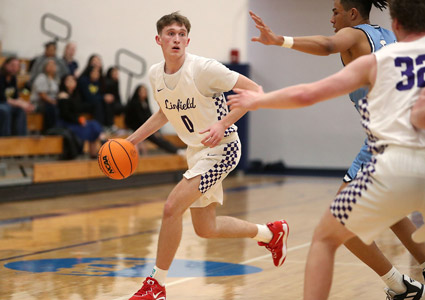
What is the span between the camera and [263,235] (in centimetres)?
605

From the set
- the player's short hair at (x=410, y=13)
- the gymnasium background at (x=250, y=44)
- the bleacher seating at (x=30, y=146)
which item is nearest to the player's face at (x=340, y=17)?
the player's short hair at (x=410, y=13)

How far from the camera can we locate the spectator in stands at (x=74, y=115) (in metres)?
12.8

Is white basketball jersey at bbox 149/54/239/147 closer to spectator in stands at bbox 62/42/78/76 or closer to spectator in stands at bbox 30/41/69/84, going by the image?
spectator in stands at bbox 30/41/69/84

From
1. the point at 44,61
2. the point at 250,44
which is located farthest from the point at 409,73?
the point at 250,44

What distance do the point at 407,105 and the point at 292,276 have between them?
290cm

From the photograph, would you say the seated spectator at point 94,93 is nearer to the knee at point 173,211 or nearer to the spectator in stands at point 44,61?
the spectator in stands at point 44,61

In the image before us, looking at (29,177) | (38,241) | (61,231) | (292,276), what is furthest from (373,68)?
(29,177)

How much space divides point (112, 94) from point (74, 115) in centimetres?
186

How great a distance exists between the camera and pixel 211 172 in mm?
5305

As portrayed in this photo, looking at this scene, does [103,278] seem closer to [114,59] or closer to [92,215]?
[92,215]

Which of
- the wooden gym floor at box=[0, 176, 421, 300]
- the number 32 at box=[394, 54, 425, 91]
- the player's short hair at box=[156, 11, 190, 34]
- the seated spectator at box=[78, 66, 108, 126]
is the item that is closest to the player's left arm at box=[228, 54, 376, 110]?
the number 32 at box=[394, 54, 425, 91]

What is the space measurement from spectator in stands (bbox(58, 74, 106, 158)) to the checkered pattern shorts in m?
7.69

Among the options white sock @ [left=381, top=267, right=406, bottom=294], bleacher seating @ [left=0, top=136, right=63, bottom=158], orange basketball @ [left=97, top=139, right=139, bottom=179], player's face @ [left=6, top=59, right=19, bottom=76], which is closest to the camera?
white sock @ [left=381, top=267, right=406, bottom=294]

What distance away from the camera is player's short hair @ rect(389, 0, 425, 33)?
3682 mm
